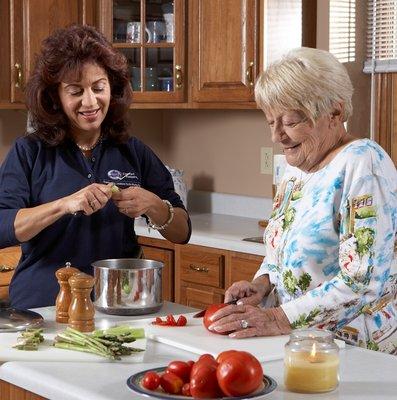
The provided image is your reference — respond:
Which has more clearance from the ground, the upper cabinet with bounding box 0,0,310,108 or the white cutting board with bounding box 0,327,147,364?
the upper cabinet with bounding box 0,0,310,108

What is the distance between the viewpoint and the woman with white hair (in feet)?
6.82

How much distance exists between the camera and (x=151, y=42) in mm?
4445

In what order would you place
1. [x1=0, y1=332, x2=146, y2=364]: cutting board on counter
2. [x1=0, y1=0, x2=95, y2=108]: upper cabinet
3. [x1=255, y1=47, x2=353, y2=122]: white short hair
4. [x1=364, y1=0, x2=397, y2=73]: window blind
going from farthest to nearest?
[x1=0, y1=0, x2=95, y2=108]: upper cabinet < [x1=364, y1=0, x2=397, y2=73]: window blind < [x1=255, y1=47, x2=353, y2=122]: white short hair < [x1=0, y1=332, x2=146, y2=364]: cutting board on counter

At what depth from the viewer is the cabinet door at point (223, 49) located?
4.08m

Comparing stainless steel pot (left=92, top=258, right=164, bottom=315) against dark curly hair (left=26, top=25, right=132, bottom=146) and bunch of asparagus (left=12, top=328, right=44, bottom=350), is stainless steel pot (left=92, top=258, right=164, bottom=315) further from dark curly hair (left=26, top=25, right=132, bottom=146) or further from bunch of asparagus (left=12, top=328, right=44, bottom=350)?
dark curly hair (left=26, top=25, right=132, bottom=146)

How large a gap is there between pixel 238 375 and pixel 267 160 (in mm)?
2871

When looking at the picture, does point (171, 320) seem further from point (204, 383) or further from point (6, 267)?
point (6, 267)

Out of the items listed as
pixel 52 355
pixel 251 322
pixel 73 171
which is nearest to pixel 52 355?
pixel 52 355

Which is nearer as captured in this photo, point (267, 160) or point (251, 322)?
point (251, 322)

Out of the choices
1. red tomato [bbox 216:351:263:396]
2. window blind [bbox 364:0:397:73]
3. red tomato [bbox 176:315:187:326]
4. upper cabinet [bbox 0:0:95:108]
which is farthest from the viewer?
upper cabinet [bbox 0:0:95:108]

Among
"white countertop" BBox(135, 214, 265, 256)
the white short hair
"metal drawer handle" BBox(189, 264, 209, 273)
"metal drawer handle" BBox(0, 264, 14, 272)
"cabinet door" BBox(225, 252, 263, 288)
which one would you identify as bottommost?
"metal drawer handle" BBox(0, 264, 14, 272)

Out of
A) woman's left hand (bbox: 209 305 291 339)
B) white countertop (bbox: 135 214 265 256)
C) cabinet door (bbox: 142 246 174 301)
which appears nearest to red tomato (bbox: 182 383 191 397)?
woman's left hand (bbox: 209 305 291 339)

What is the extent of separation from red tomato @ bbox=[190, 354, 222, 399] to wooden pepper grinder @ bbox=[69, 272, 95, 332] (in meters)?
0.58

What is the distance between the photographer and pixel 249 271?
379cm
